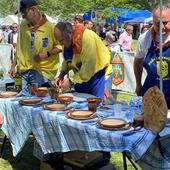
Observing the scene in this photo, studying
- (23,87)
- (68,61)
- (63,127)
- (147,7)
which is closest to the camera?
(63,127)

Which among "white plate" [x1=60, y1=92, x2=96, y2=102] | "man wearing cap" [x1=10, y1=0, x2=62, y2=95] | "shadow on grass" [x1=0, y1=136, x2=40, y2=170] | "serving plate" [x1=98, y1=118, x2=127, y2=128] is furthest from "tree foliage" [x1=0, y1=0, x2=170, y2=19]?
"serving plate" [x1=98, y1=118, x2=127, y2=128]

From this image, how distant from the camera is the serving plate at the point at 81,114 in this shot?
3191 millimetres

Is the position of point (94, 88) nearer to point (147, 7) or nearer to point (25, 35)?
point (25, 35)

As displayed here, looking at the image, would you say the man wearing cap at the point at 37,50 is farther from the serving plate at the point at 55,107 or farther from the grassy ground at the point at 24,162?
the serving plate at the point at 55,107

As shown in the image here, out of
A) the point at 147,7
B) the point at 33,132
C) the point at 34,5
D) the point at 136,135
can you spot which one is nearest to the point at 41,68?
the point at 34,5

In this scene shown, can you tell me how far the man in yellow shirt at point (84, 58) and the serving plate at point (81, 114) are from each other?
81cm

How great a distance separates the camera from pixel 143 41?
12.2 feet

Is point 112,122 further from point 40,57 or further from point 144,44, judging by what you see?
point 40,57

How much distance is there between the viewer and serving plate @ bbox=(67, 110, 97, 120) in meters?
3.19

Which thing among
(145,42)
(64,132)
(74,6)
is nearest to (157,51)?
(145,42)

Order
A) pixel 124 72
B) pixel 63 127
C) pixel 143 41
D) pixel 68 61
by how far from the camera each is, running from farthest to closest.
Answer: pixel 124 72, pixel 68 61, pixel 143 41, pixel 63 127

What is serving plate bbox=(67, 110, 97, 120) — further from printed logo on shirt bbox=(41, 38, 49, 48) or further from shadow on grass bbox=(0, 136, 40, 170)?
printed logo on shirt bbox=(41, 38, 49, 48)

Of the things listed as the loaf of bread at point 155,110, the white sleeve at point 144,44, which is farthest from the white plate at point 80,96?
the loaf of bread at point 155,110

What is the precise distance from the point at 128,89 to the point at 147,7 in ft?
131
